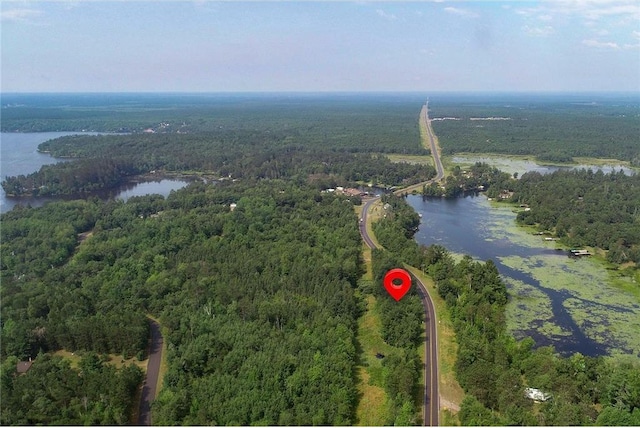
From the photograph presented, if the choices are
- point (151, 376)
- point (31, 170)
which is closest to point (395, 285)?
point (151, 376)

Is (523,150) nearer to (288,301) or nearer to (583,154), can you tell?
(583,154)

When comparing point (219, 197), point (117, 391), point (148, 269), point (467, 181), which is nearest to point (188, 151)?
point (219, 197)

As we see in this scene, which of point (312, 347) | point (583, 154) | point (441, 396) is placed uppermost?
point (583, 154)

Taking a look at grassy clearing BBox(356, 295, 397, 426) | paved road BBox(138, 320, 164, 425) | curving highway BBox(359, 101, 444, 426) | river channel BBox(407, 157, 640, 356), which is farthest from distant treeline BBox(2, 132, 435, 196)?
paved road BBox(138, 320, 164, 425)

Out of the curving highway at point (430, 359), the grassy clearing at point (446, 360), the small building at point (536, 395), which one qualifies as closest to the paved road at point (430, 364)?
the curving highway at point (430, 359)

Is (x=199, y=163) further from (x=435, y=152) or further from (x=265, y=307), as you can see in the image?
(x=265, y=307)

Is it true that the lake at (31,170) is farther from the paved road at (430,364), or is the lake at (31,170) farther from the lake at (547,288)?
the paved road at (430,364)

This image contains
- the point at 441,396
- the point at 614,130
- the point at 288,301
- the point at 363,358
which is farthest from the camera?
the point at 614,130
